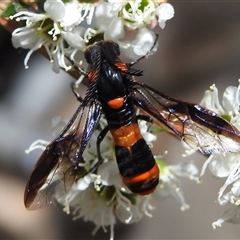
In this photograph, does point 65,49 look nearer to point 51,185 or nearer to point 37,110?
point 51,185

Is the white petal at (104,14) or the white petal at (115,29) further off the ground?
the white petal at (104,14)

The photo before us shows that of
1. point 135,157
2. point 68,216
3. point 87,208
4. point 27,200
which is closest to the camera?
point 27,200

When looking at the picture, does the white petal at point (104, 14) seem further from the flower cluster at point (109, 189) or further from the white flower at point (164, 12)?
the flower cluster at point (109, 189)

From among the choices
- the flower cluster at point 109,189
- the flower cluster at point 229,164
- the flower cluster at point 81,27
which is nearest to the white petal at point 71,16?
A: the flower cluster at point 81,27

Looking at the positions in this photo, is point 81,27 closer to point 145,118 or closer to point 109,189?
point 145,118

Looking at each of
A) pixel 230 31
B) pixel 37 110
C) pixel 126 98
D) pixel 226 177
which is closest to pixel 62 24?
pixel 126 98

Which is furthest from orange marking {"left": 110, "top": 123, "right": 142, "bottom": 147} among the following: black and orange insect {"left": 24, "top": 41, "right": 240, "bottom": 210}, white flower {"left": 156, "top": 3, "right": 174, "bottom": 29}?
white flower {"left": 156, "top": 3, "right": 174, "bottom": 29}

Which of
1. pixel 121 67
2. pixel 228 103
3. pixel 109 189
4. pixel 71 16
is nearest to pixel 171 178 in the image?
pixel 109 189
